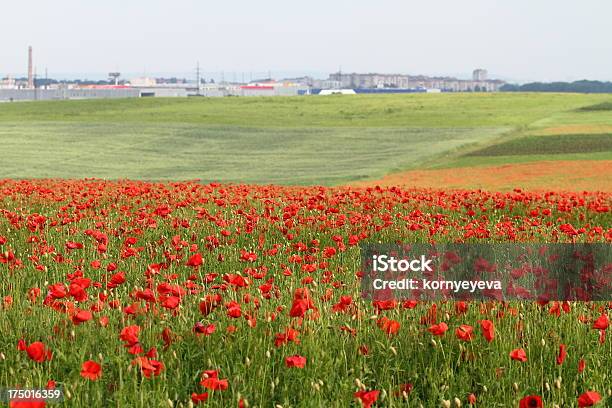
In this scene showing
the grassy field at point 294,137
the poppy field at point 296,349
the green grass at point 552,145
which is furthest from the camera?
the green grass at point 552,145

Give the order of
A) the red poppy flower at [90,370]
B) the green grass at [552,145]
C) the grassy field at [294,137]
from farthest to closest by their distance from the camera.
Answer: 1. the green grass at [552,145]
2. the grassy field at [294,137]
3. the red poppy flower at [90,370]

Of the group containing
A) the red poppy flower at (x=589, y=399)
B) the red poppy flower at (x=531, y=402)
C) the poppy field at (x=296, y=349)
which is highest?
the red poppy flower at (x=589, y=399)

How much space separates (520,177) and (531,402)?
29179 mm

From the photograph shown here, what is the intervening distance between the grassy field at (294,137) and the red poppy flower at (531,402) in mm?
29958

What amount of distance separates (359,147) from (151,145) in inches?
502

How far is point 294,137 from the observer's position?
53.6 meters

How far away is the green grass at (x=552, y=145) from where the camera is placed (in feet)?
131

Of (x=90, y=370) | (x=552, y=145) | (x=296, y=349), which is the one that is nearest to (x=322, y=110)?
(x=552, y=145)

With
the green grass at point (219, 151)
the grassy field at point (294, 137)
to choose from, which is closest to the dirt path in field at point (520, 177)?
the grassy field at point (294, 137)

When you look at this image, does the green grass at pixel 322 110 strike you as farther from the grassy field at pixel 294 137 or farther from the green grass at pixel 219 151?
the green grass at pixel 219 151

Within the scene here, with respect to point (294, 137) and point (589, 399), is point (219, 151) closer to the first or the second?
point (294, 137)

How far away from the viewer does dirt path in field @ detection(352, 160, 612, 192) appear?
96.6 ft

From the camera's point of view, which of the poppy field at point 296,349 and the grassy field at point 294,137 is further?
the grassy field at point 294,137

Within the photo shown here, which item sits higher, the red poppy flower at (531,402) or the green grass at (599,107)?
the green grass at (599,107)
